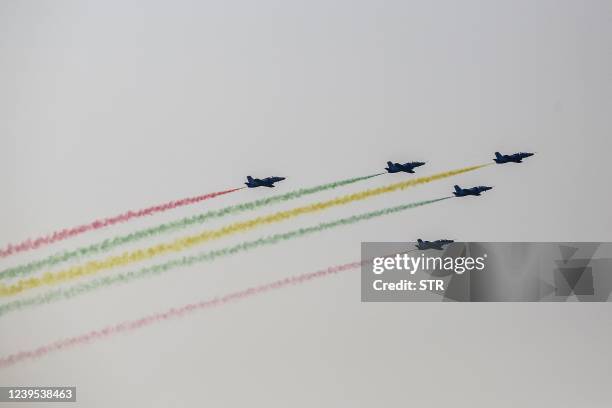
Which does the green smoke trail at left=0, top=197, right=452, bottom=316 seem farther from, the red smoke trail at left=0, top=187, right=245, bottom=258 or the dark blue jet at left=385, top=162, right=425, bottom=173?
the red smoke trail at left=0, top=187, right=245, bottom=258

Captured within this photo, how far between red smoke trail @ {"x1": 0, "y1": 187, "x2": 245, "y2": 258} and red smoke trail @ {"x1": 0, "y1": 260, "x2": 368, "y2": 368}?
212 centimetres

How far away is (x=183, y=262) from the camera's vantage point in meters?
18.0

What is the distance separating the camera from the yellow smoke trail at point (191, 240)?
17531 mm

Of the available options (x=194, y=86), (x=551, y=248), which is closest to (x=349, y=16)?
(x=194, y=86)

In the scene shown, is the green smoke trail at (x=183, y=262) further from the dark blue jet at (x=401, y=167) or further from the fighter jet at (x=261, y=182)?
the fighter jet at (x=261, y=182)

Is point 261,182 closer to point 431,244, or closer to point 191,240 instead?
point 191,240

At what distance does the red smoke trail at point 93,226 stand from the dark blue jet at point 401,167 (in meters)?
3.31

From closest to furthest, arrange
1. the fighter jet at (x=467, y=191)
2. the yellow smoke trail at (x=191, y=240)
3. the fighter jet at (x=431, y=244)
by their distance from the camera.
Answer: the yellow smoke trail at (x=191, y=240) < the fighter jet at (x=431, y=244) < the fighter jet at (x=467, y=191)

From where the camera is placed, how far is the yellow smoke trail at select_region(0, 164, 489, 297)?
17.5 m

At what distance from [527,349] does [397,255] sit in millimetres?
3836

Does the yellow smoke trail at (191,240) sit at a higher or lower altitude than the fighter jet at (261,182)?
lower

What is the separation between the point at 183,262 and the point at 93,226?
207 centimetres

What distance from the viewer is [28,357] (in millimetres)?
17500

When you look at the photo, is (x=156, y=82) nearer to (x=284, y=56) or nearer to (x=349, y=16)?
(x=284, y=56)
